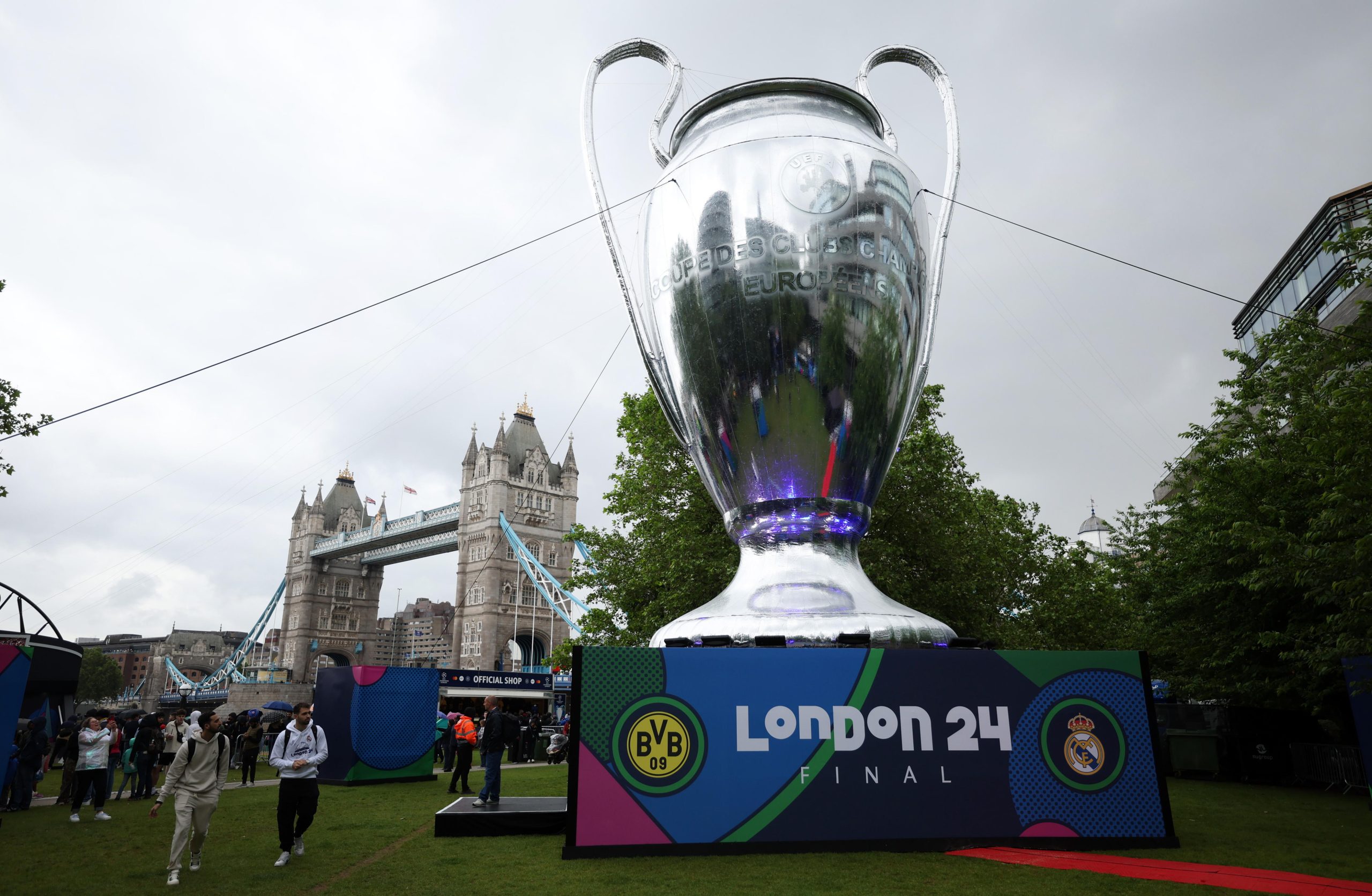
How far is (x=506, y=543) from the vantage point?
79.9 meters

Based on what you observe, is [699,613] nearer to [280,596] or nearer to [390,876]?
[390,876]

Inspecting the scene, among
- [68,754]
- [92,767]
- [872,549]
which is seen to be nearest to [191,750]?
[92,767]

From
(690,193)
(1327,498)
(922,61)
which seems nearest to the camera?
(690,193)

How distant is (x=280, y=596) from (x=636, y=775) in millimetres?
112437

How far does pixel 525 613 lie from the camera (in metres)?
78.0

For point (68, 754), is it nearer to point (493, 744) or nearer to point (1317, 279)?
point (493, 744)

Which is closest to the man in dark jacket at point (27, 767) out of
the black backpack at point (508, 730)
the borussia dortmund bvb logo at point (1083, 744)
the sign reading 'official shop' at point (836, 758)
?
the black backpack at point (508, 730)

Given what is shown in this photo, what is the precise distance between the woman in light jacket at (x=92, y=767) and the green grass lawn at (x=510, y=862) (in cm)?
23

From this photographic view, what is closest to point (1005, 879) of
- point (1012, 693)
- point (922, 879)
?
point (922, 879)

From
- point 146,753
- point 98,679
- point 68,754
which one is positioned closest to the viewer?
point 68,754

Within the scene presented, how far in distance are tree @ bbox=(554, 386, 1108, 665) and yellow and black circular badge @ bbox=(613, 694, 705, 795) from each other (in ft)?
35.2

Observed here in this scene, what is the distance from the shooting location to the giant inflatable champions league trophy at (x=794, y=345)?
6941 millimetres

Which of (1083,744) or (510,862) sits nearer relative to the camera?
(510,862)

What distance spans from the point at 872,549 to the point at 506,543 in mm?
65377
